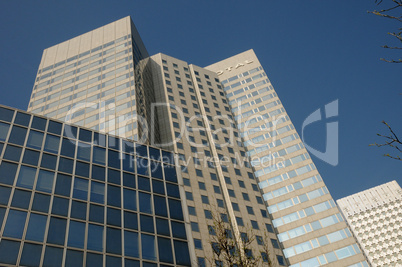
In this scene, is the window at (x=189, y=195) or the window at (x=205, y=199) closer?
the window at (x=189, y=195)

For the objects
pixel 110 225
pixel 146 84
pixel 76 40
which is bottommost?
pixel 110 225

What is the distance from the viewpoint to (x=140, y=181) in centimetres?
3469

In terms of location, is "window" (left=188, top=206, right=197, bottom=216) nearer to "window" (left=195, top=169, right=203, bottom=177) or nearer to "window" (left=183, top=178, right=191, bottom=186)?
"window" (left=183, top=178, right=191, bottom=186)

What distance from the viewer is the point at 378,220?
154m

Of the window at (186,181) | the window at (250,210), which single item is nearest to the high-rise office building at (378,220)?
the window at (250,210)

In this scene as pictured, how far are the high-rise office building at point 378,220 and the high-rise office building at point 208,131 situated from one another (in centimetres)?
9882

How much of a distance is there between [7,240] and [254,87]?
71.3 meters

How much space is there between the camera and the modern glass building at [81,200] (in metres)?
25.3

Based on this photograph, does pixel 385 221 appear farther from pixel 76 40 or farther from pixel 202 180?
pixel 76 40

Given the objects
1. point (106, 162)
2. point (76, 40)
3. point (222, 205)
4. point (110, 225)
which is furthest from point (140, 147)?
point (76, 40)

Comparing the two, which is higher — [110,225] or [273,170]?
[273,170]

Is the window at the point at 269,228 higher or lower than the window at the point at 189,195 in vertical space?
lower

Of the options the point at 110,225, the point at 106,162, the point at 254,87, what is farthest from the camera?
the point at 254,87

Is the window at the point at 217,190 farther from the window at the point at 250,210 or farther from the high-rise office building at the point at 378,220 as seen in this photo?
the high-rise office building at the point at 378,220
